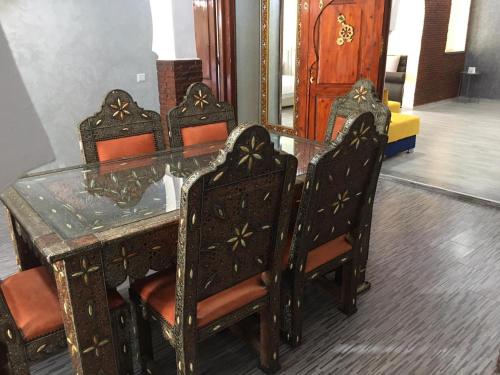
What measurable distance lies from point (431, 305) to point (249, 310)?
3.79ft

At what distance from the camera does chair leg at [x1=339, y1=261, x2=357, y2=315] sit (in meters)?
→ 2.03

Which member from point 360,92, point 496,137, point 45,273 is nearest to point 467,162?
point 496,137

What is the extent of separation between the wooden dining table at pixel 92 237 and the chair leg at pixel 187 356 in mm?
232

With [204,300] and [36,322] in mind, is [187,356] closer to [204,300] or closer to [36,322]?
[204,300]

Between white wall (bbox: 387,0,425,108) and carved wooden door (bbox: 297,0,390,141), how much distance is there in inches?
160

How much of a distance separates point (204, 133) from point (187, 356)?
60.9 inches

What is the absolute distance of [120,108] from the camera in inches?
92.0

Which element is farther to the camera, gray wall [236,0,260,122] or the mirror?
gray wall [236,0,260,122]

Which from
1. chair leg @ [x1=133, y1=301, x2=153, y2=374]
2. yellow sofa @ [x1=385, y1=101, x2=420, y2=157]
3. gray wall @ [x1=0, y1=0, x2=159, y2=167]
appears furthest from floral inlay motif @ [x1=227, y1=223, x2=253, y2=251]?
yellow sofa @ [x1=385, y1=101, x2=420, y2=157]

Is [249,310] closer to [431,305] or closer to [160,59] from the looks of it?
[431,305]

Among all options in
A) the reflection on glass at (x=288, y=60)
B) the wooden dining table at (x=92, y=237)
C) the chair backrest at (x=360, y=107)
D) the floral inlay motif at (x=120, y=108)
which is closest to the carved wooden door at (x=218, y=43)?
the reflection on glass at (x=288, y=60)

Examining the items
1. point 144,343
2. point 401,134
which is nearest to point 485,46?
point 401,134

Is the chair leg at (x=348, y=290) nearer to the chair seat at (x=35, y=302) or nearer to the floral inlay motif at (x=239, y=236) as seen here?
the floral inlay motif at (x=239, y=236)

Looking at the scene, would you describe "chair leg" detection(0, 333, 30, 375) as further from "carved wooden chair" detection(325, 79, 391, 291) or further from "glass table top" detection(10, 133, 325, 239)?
"carved wooden chair" detection(325, 79, 391, 291)
